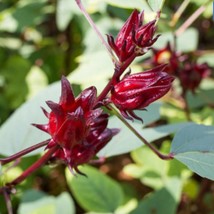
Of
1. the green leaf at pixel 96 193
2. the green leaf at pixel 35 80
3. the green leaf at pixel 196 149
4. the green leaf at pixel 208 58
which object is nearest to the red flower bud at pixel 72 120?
the green leaf at pixel 196 149

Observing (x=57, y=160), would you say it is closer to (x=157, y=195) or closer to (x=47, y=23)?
(x=157, y=195)

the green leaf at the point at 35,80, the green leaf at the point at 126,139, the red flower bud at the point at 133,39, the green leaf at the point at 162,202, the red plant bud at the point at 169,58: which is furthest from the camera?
the green leaf at the point at 35,80

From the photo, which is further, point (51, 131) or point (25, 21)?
point (25, 21)

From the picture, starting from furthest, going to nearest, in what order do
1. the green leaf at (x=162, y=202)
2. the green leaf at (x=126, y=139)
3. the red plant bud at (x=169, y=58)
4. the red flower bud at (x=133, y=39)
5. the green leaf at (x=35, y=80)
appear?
the green leaf at (x=35, y=80)
the red plant bud at (x=169, y=58)
the green leaf at (x=162, y=202)
the green leaf at (x=126, y=139)
the red flower bud at (x=133, y=39)

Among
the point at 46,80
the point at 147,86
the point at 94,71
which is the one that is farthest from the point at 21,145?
the point at 46,80

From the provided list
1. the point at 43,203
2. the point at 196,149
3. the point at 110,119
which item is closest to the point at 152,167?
the point at 43,203

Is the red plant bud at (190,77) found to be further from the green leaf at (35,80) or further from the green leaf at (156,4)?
the green leaf at (156,4)
